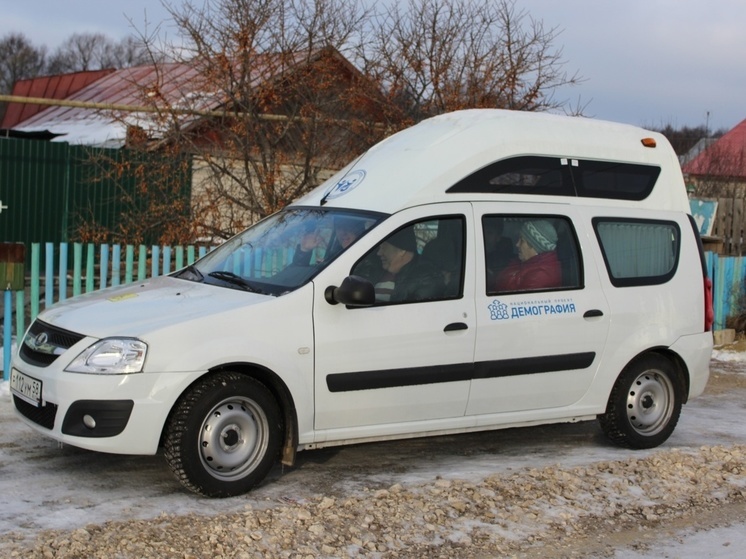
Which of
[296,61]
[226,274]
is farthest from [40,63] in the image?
[226,274]

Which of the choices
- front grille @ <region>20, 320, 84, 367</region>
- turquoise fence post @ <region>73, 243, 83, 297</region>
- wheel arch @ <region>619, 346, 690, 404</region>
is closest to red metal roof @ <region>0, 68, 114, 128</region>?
turquoise fence post @ <region>73, 243, 83, 297</region>

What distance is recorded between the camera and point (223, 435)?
5.35 m

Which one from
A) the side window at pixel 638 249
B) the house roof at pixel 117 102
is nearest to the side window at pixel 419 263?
the side window at pixel 638 249

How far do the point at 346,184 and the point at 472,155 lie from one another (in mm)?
880

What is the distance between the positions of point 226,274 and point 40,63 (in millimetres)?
64556

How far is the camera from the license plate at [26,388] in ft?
17.8

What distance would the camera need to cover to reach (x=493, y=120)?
21.7ft

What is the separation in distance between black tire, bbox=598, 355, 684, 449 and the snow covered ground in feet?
0.44

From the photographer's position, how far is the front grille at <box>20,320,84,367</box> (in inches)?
211

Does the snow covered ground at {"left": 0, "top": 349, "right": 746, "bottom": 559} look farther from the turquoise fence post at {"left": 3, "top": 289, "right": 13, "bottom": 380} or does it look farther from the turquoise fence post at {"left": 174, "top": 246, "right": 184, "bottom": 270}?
the turquoise fence post at {"left": 174, "top": 246, "right": 184, "bottom": 270}

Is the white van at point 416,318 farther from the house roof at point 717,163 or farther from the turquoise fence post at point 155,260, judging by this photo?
the house roof at point 717,163

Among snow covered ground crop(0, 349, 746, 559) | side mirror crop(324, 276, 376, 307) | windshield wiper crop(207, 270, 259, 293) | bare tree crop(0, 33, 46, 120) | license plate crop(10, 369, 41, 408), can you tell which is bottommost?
snow covered ground crop(0, 349, 746, 559)

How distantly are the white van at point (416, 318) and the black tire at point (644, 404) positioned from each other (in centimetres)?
2

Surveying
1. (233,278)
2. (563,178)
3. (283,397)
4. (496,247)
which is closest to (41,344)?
(233,278)
